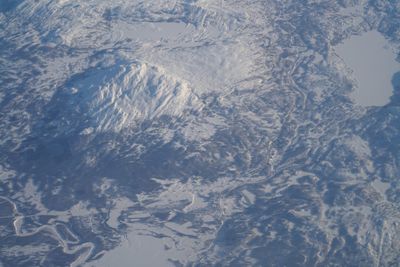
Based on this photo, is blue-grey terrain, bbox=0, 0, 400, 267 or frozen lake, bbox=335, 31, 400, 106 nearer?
blue-grey terrain, bbox=0, 0, 400, 267

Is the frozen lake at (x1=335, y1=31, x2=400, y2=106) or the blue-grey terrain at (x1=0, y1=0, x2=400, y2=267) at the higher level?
the frozen lake at (x1=335, y1=31, x2=400, y2=106)

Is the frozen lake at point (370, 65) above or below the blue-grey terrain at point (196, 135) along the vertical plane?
above

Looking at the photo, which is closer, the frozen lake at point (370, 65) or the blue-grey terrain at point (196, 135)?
the blue-grey terrain at point (196, 135)

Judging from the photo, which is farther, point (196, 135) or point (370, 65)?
point (370, 65)

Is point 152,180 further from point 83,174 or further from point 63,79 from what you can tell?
point 63,79

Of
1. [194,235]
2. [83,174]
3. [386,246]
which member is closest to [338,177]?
[386,246]
